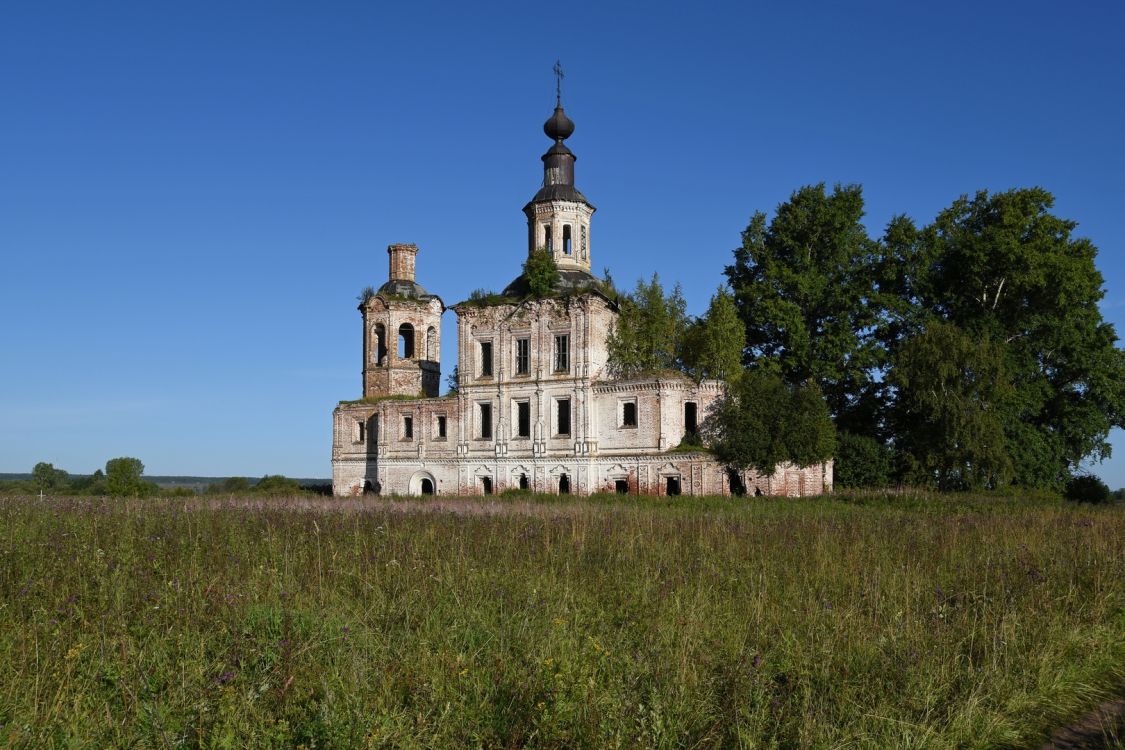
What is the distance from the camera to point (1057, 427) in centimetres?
3195

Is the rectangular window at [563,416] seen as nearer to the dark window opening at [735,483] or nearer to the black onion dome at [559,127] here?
the dark window opening at [735,483]

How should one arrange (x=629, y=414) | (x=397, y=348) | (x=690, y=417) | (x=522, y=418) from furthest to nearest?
(x=397, y=348) < (x=522, y=418) < (x=629, y=414) < (x=690, y=417)

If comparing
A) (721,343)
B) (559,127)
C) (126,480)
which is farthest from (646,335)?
(126,480)

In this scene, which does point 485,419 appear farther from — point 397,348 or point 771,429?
point 771,429

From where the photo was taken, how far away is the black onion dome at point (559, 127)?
37594 mm

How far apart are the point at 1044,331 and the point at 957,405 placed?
6.34m

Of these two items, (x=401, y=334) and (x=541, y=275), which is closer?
(x=541, y=275)

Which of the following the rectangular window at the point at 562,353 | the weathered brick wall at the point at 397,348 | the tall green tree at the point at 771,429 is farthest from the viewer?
the weathered brick wall at the point at 397,348

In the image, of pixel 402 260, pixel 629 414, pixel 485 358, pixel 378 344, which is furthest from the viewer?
pixel 402 260

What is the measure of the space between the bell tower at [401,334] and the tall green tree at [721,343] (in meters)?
13.3

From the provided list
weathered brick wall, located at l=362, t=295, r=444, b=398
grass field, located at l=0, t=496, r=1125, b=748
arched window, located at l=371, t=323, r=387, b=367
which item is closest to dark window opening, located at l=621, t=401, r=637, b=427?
weathered brick wall, located at l=362, t=295, r=444, b=398

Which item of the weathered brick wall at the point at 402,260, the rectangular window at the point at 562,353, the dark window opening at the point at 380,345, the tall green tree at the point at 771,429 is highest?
the weathered brick wall at the point at 402,260

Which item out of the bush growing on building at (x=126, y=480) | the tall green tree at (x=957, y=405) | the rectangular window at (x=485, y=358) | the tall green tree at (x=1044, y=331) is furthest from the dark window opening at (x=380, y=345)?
the tall green tree at (x=1044, y=331)

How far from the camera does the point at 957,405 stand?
2888 centimetres
